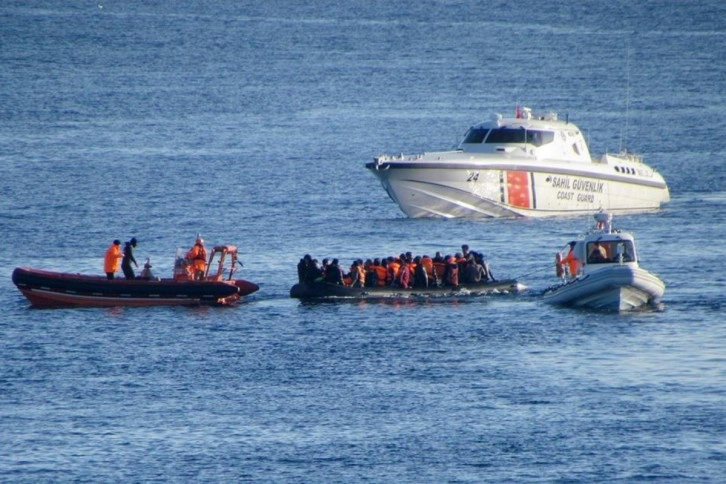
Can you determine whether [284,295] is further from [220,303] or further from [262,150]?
[262,150]

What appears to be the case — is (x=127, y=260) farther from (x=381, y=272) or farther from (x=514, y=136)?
(x=514, y=136)

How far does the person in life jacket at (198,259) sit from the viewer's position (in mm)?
52469

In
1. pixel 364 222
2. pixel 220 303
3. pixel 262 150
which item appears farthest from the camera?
pixel 262 150

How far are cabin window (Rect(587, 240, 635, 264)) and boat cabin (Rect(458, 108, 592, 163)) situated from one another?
15421mm

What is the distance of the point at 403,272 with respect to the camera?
53.0m

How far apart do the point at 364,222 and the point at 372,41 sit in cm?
8724

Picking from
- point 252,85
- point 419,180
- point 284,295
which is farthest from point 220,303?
point 252,85

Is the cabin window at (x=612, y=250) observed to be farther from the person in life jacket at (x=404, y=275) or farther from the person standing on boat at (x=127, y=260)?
the person standing on boat at (x=127, y=260)

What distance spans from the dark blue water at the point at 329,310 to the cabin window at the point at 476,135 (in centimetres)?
317

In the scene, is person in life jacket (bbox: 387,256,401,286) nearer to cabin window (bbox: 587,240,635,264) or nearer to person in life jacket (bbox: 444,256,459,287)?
person in life jacket (bbox: 444,256,459,287)

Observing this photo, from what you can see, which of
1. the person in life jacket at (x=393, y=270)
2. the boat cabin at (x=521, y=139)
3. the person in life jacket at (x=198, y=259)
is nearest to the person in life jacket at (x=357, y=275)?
the person in life jacket at (x=393, y=270)

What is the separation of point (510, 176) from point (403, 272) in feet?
45.7

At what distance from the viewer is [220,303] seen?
5309 cm

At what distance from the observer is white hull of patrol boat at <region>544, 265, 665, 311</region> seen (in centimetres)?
5016
